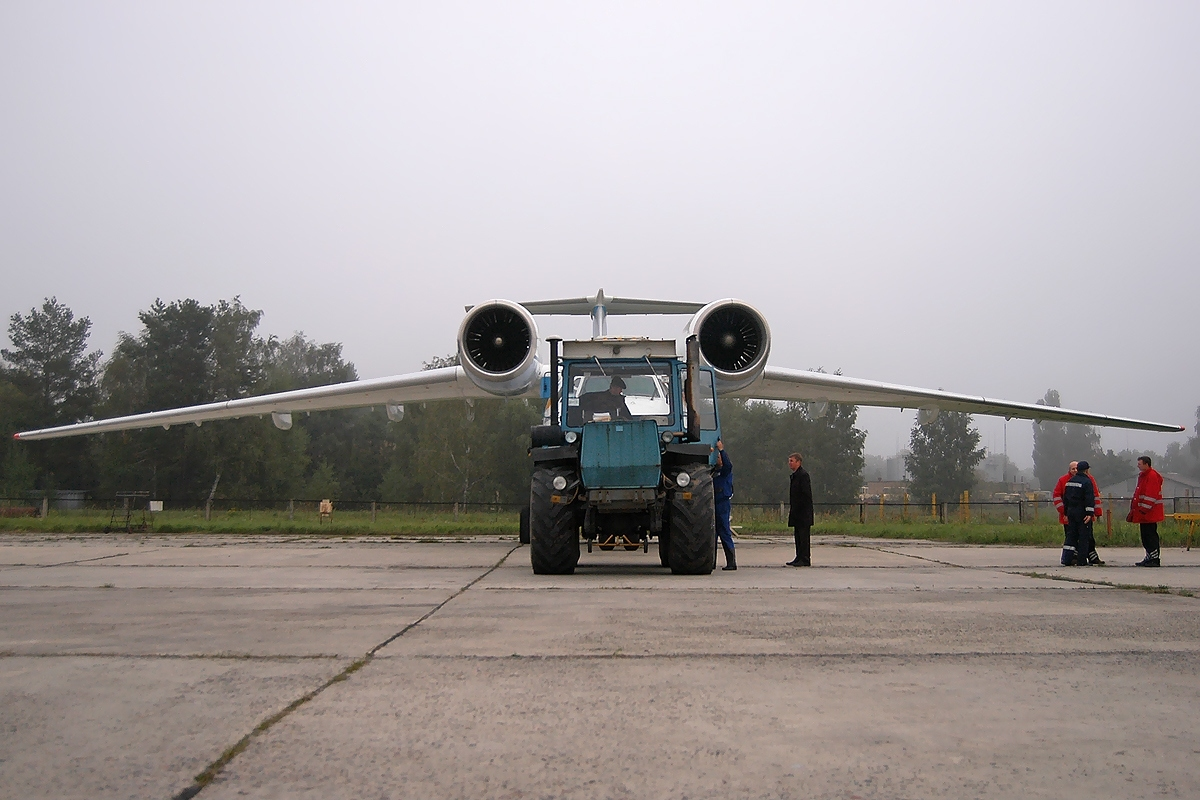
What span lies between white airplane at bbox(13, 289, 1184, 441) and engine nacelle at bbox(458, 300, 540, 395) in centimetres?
1

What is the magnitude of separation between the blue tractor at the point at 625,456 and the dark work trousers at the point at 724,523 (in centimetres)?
61

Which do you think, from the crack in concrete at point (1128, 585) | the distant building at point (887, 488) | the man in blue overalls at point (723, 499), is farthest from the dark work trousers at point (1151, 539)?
the distant building at point (887, 488)

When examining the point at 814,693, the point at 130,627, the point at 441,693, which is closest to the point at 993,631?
the point at 814,693

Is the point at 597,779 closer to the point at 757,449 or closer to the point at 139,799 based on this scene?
the point at 139,799

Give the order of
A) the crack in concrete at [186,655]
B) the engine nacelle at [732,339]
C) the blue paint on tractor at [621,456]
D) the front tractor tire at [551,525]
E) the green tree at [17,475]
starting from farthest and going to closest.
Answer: the green tree at [17,475] → the engine nacelle at [732,339] → the front tractor tire at [551,525] → the blue paint on tractor at [621,456] → the crack in concrete at [186,655]

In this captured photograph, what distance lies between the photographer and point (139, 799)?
225 cm

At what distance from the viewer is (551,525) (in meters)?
8.19

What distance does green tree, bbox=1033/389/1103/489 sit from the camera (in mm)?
58375

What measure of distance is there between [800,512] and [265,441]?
135ft

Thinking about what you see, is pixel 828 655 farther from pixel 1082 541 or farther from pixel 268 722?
pixel 1082 541

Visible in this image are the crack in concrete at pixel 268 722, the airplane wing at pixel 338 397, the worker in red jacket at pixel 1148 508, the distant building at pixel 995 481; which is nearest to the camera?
the crack in concrete at pixel 268 722

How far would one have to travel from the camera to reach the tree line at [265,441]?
149 ft

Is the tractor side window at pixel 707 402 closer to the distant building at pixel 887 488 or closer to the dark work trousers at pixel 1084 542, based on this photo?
the dark work trousers at pixel 1084 542

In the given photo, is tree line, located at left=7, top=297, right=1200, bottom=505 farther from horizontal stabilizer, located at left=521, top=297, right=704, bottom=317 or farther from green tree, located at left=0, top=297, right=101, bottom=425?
horizontal stabilizer, located at left=521, top=297, right=704, bottom=317
